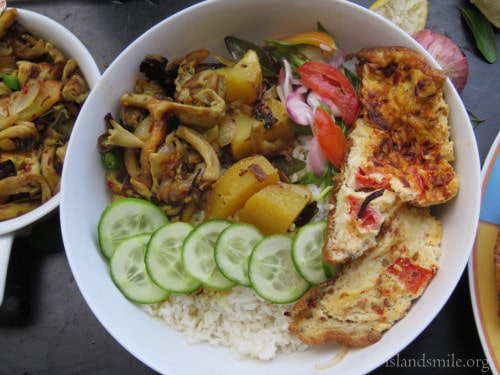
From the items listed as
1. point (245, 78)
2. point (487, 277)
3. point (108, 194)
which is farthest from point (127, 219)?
point (487, 277)

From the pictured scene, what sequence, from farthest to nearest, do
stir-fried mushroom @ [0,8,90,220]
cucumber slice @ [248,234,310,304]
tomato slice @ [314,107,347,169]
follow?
stir-fried mushroom @ [0,8,90,220] → tomato slice @ [314,107,347,169] → cucumber slice @ [248,234,310,304]

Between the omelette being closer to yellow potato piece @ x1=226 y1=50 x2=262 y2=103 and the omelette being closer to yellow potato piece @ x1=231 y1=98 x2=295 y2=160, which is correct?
yellow potato piece @ x1=231 y1=98 x2=295 y2=160

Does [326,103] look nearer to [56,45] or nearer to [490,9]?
[490,9]

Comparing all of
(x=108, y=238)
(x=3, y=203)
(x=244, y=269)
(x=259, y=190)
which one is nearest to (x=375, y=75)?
(x=259, y=190)

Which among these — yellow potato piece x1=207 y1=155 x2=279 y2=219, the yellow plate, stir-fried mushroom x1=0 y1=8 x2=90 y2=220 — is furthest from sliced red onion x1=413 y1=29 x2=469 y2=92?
stir-fried mushroom x1=0 y1=8 x2=90 y2=220

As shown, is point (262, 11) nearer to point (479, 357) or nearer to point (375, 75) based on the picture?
point (375, 75)

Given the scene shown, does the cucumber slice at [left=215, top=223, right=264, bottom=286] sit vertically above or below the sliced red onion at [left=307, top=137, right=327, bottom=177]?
below

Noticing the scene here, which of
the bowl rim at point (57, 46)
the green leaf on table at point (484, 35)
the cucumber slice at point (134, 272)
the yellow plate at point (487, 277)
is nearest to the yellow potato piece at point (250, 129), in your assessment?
the cucumber slice at point (134, 272)

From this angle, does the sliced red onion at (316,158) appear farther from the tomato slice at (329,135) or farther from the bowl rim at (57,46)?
the bowl rim at (57,46)
